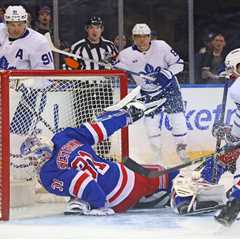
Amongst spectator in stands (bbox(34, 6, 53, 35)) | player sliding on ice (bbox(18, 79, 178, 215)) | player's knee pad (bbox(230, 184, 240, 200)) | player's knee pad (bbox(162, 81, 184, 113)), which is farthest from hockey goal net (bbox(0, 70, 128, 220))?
spectator in stands (bbox(34, 6, 53, 35))

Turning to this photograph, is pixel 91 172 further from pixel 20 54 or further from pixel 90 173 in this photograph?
pixel 20 54

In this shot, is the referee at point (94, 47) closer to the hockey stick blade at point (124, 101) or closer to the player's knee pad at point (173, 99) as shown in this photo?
the player's knee pad at point (173, 99)

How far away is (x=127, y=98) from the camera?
4.25m

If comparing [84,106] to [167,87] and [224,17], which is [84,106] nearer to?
[167,87]

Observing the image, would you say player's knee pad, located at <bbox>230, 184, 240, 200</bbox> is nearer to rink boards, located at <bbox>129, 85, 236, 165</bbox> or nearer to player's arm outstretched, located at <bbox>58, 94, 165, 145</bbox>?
player's arm outstretched, located at <bbox>58, 94, 165, 145</bbox>

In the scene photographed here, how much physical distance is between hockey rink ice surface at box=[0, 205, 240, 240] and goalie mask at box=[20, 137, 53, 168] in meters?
0.33

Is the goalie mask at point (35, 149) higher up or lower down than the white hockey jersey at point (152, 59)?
lower down

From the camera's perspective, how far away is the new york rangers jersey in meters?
4.15

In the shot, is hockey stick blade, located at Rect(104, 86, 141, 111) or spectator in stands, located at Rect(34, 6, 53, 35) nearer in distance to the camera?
hockey stick blade, located at Rect(104, 86, 141, 111)

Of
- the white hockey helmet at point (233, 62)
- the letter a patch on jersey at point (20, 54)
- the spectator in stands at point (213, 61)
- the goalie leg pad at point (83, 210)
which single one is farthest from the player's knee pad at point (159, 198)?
A: the spectator in stands at point (213, 61)

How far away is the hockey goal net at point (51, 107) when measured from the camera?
4.48m

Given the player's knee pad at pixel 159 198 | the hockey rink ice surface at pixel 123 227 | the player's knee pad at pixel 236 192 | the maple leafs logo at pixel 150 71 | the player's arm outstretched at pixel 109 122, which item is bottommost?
the hockey rink ice surface at pixel 123 227

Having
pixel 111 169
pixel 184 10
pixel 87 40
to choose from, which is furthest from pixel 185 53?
pixel 111 169

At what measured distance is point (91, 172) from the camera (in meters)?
4.20
